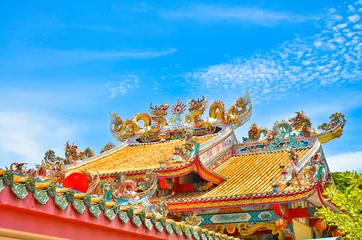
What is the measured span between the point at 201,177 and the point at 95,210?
9.35 meters

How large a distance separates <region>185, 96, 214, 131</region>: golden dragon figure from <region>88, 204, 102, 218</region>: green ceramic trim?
14.0 m

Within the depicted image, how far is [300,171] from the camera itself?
46.9 feet

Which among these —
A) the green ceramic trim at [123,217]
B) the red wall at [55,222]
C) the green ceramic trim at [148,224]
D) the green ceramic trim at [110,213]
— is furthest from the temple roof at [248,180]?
the green ceramic trim at [110,213]

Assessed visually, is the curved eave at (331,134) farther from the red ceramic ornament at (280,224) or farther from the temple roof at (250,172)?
the red ceramic ornament at (280,224)

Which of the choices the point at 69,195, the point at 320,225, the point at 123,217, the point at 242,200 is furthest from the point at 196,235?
the point at 320,225

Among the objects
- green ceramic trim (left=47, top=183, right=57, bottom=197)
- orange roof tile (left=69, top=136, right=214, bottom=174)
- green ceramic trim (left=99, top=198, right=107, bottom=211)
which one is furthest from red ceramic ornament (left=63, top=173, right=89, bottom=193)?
orange roof tile (left=69, top=136, right=214, bottom=174)

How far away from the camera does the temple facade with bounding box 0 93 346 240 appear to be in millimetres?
7294

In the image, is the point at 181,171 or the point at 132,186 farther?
the point at 181,171

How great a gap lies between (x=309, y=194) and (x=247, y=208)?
1605 millimetres

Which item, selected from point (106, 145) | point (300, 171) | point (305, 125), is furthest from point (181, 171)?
point (106, 145)

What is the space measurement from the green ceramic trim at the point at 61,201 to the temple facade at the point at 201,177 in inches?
0.5

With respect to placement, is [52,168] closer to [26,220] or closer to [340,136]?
[340,136]

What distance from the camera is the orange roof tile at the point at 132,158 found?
16.5m

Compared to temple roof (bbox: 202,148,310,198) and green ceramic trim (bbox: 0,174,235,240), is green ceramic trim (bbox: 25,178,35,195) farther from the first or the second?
temple roof (bbox: 202,148,310,198)
